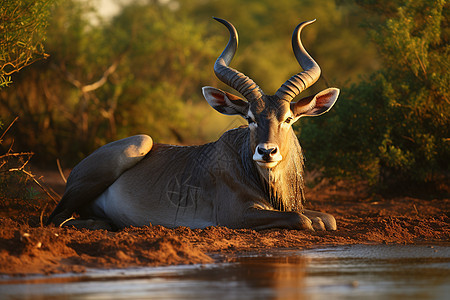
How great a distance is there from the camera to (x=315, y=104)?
864cm

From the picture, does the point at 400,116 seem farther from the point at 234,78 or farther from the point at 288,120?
the point at 234,78

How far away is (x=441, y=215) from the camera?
935 centimetres

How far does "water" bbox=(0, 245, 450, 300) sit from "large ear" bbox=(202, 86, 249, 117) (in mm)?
2409

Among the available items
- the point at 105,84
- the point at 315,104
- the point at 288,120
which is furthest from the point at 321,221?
the point at 105,84

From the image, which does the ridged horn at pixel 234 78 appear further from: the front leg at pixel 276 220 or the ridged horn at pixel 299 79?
the front leg at pixel 276 220

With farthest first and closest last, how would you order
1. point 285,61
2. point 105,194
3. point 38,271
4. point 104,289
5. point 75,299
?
point 285,61 < point 105,194 < point 38,271 < point 104,289 < point 75,299

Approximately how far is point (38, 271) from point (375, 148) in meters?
6.98

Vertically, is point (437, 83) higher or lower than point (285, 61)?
lower

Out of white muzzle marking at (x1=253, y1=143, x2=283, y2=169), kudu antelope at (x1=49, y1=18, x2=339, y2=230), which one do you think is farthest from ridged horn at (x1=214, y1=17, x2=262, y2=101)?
white muzzle marking at (x1=253, y1=143, x2=283, y2=169)

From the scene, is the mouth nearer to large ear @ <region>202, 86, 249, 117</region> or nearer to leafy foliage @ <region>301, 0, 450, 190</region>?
large ear @ <region>202, 86, 249, 117</region>

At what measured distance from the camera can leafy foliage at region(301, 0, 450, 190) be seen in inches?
438

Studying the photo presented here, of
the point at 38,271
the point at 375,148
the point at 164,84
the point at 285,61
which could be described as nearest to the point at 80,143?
the point at 164,84

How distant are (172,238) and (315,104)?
3027 mm

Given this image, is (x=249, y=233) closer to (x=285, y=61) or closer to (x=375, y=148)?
(x=375, y=148)
